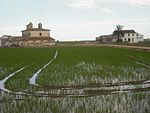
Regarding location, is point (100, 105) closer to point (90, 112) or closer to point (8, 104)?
point (90, 112)

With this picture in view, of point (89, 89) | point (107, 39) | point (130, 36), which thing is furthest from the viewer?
point (107, 39)

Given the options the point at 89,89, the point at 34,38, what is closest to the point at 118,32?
the point at 34,38

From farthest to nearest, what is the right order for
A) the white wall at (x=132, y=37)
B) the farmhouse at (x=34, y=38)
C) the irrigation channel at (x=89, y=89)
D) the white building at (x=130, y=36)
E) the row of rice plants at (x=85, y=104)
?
the white wall at (x=132, y=37), the white building at (x=130, y=36), the farmhouse at (x=34, y=38), the irrigation channel at (x=89, y=89), the row of rice plants at (x=85, y=104)

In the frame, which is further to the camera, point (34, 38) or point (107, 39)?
point (107, 39)

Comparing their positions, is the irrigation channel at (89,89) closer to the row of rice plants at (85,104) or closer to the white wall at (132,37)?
the row of rice plants at (85,104)

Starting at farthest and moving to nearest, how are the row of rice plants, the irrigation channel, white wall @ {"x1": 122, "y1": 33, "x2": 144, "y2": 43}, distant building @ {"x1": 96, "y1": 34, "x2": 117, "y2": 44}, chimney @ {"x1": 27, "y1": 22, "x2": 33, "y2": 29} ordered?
distant building @ {"x1": 96, "y1": 34, "x2": 117, "y2": 44}, white wall @ {"x1": 122, "y1": 33, "x2": 144, "y2": 43}, chimney @ {"x1": 27, "y1": 22, "x2": 33, "y2": 29}, the irrigation channel, the row of rice plants

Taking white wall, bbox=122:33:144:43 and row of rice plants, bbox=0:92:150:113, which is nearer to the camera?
row of rice plants, bbox=0:92:150:113

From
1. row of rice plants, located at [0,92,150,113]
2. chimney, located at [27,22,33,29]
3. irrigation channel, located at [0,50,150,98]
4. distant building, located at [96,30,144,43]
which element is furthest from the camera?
distant building, located at [96,30,144,43]

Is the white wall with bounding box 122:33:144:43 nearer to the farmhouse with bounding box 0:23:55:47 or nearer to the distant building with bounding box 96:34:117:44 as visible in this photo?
the distant building with bounding box 96:34:117:44

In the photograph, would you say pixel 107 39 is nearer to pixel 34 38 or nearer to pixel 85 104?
pixel 34 38

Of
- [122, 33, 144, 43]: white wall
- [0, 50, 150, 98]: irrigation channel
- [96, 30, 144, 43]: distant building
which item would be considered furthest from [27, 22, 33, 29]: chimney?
[0, 50, 150, 98]: irrigation channel

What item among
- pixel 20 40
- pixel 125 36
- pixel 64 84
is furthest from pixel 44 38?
pixel 64 84

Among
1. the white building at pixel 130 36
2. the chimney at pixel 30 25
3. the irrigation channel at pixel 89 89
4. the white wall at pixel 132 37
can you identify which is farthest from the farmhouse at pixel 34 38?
the irrigation channel at pixel 89 89

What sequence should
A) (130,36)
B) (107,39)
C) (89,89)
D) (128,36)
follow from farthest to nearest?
(107,39) → (130,36) → (128,36) → (89,89)
